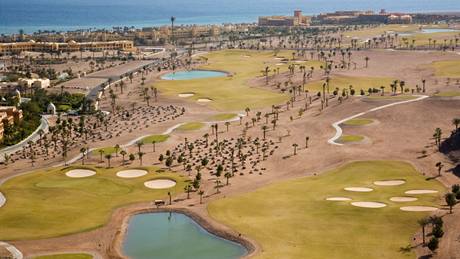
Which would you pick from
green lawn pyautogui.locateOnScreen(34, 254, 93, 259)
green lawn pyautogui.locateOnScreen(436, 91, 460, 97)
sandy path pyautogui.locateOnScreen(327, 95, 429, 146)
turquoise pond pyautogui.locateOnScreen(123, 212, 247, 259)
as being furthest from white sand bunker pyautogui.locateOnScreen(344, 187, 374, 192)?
green lawn pyautogui.locateOnScreen(436, 91, 460, 97)

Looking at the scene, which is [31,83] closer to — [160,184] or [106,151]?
[106,151]

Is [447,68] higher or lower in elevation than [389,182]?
higher

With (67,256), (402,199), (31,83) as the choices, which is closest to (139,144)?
(67,256)

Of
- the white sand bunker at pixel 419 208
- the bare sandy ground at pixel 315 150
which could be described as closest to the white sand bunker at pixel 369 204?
the white sand bunker at pixel 419 208

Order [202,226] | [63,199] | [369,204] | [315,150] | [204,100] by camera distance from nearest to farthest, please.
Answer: [202,226], [369,204], [63,199], [315,150], [204,100]

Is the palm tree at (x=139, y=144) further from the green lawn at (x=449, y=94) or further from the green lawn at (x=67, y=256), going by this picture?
the green lawn at (x=449, y=94)

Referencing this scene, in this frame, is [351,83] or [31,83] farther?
[31,83]

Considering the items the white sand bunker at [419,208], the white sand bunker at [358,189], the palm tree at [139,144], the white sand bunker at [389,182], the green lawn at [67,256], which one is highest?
the palm tree at [139,144]
